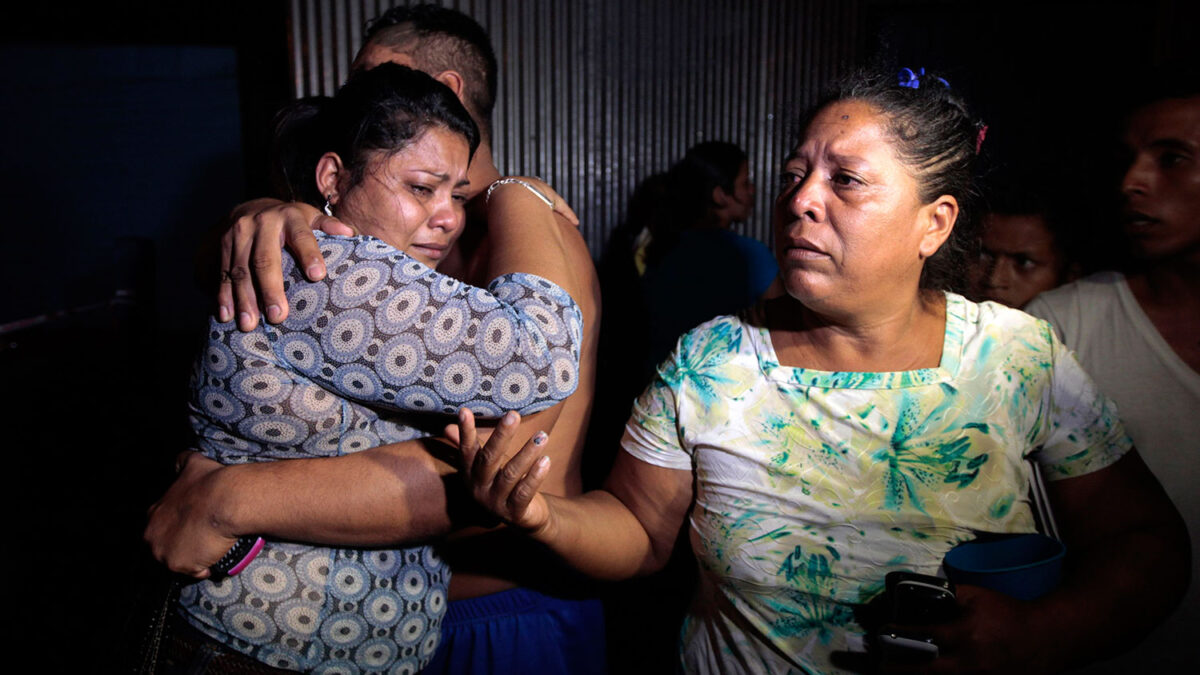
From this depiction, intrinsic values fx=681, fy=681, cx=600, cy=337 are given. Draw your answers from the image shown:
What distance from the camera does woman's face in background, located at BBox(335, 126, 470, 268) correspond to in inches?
51.8

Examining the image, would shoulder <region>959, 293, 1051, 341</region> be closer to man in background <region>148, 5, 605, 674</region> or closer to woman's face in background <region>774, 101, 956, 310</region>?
woman's face in background <region>774, 101, 956, 310</region>

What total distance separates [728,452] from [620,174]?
260cm

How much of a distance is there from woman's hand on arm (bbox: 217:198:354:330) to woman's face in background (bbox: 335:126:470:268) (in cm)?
12

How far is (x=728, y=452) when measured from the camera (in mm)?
1352

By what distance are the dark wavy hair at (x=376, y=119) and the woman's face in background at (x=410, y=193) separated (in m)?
0.02

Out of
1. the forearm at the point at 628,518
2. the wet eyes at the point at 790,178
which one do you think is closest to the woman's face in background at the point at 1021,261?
the wet eyes at the point at 790,178

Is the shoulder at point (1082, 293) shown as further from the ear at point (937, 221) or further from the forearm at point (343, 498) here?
the forearm at point (343, 498)

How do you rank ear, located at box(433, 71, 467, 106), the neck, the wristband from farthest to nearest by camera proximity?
ear, located at box(433, 71, 467, 106), the neck, the wristband

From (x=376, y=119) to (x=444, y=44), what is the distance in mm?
800

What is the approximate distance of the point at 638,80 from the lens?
3615mm

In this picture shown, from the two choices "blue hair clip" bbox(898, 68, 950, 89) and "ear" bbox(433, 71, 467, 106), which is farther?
"ear" bbox(433, 71, 467, 106)

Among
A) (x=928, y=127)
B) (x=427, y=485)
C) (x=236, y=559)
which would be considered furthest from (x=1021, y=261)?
(x=236, y=559)


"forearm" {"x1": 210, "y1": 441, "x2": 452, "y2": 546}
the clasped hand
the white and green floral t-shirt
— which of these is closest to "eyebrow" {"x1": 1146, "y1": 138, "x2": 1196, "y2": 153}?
the white and green floral t-shirt

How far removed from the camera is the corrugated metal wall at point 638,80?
3.43 meters
